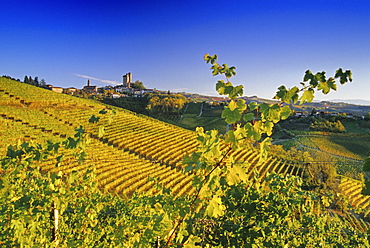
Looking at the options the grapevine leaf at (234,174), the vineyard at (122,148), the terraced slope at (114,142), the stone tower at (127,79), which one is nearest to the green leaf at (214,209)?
the grapevine leaf at (234,174)

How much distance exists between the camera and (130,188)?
13562 mm

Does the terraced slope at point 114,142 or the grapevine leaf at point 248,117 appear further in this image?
the terraced slope at point 114,142

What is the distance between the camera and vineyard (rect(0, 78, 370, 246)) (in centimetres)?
1440

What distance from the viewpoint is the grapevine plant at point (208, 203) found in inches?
44.7

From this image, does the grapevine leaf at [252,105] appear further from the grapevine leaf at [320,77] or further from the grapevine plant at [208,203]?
the grapevine leaf at [320,77]

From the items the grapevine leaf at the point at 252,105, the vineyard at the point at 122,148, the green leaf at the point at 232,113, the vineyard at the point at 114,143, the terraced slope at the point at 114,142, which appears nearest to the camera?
the green leaf at the point at 232,113

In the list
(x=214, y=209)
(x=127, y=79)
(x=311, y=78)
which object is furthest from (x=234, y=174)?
(x=127, y=79)

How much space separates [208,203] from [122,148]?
912 inches

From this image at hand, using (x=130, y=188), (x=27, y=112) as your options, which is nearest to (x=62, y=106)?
(x=27, y=112)

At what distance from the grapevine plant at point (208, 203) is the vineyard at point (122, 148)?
6.78 m

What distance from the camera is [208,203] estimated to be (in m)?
1.32

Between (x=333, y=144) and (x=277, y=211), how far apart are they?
43085 mm

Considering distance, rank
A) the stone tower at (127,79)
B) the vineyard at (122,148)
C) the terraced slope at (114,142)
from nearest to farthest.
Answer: the vineyard at (122,148) < the terraced slope at (114,142) < the stone tower at (127,79)

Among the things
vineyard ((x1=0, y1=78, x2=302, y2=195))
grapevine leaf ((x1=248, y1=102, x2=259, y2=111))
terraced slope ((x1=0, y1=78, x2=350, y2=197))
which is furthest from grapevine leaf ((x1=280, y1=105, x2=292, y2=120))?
terraced slope ((x1=0, y1=78, x2=350, y2=197))
